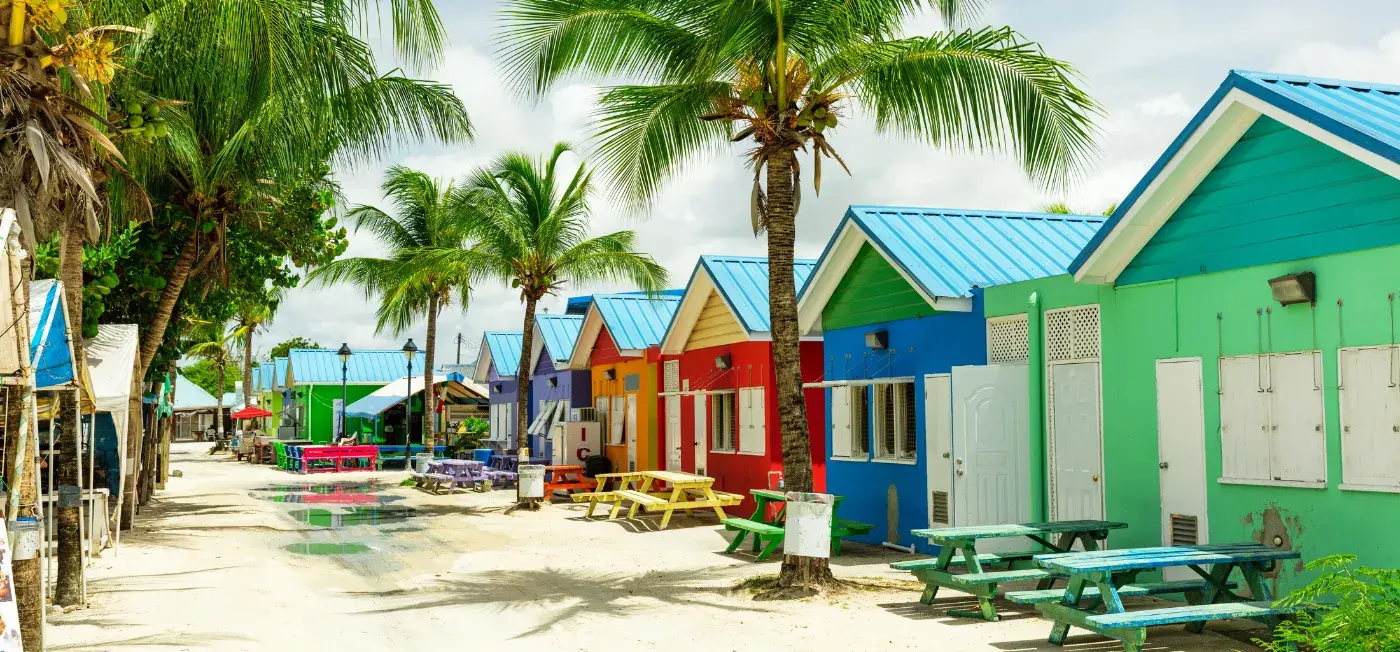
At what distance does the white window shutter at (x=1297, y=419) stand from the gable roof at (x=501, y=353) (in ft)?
84.7

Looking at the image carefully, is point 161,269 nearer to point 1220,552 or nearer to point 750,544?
point 750,544

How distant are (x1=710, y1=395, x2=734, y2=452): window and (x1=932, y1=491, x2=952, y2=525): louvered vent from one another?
273 inches

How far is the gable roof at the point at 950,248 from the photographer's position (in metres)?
13.5

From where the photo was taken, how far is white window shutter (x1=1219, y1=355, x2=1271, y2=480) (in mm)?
9391

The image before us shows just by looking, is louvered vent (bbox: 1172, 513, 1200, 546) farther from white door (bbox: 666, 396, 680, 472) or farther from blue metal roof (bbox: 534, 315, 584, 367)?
blue metal roof (bbox: 534, 315, 584, 367)

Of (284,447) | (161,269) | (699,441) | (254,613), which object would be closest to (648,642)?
(254,613)

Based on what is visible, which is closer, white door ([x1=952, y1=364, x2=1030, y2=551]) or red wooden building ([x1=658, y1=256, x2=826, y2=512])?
white door ([x1=952, y1=364, x2=1030, y2=551])

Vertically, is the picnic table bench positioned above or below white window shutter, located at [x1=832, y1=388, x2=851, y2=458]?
below

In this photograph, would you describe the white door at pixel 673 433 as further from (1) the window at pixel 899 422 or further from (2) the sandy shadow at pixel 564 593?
(2) the sandy shadow at pixel 564 593

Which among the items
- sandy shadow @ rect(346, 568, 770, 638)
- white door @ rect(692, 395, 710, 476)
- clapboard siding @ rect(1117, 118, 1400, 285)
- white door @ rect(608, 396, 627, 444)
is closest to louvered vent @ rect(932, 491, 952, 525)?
sandy shadow @ rect(346, 568, 770, 638)

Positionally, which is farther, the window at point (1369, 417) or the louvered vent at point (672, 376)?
the louvered vent at point (672, 376)

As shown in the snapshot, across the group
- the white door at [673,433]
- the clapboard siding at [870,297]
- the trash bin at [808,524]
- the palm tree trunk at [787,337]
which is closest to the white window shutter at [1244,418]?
the trash bin at [808,524]

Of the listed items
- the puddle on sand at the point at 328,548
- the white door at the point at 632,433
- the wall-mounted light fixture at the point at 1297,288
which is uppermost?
the wall-mounted light fixture at the point at 1297,288

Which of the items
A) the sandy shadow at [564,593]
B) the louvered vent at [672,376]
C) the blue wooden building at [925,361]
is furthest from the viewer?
the louvered vent at [672,376]
